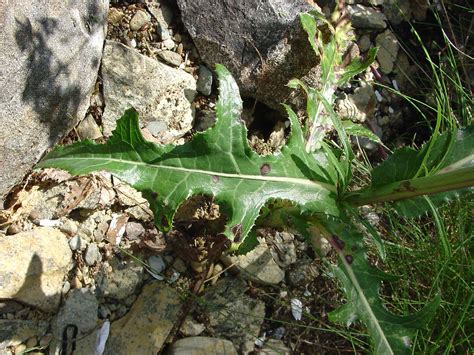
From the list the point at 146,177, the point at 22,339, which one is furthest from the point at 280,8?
the point at 22,339

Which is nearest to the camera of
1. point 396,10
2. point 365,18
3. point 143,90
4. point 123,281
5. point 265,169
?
point 265,169

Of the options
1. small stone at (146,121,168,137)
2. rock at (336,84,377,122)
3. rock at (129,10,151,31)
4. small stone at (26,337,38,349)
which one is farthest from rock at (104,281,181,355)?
rock at (336,84,377,122)

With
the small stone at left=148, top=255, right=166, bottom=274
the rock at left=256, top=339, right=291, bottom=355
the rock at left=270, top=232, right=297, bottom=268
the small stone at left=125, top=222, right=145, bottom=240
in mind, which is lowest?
the rock at left=256, top=339, right=291, bottom=355

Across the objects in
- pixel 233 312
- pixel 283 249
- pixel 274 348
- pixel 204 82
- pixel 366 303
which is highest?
pixel 204 82

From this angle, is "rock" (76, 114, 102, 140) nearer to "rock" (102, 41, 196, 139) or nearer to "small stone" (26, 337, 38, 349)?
"rock" (102, 41, 196, 139)

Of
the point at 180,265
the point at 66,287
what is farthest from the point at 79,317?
the point at 180,265

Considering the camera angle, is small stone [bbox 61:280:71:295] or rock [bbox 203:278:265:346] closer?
small stone [bbox 61:280:71:295]

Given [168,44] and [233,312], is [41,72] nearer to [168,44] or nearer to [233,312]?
[168,44]
